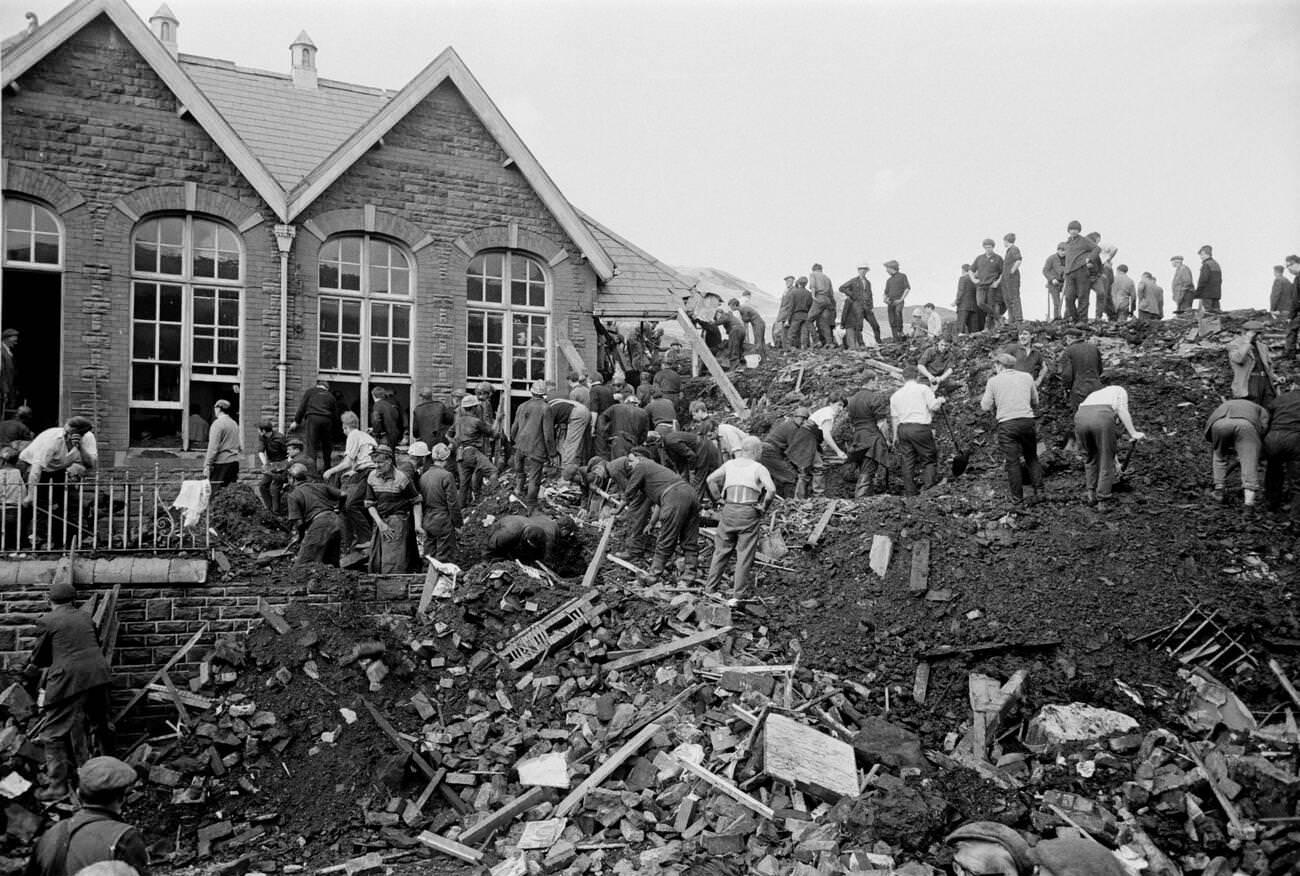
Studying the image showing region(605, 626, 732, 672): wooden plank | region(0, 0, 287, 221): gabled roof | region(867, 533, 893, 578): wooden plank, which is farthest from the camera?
region(0, 0, 287, 221): gabled roof

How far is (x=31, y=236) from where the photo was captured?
16938 mm

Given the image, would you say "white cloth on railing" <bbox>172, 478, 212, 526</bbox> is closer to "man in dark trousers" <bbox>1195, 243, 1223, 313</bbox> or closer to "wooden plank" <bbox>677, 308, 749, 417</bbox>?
"wooden plank" <bbox>677, 308, 749, 417</bbox>

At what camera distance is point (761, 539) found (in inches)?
590

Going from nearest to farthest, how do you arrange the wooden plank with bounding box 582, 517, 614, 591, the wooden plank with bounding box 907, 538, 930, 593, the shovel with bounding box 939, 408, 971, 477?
the wooden plank with bounding box 907, 538, 930, 593 < the wooden plank with bounding box 582, 517, 614, 591 < the shovel with bounding box 939, 408, 971, 477

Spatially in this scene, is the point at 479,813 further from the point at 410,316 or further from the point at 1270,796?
the point at 410,316

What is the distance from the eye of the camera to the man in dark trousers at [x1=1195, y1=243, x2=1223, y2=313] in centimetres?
2264

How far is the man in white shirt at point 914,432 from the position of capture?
15.4 meters

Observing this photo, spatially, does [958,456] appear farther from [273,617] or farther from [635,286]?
[273,617]

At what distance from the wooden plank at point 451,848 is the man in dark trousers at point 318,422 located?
820cm

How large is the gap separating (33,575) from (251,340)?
7.20 meters

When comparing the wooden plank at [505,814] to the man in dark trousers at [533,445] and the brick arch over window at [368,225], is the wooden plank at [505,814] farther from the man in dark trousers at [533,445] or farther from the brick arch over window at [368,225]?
the brick arch over window at [368,225]

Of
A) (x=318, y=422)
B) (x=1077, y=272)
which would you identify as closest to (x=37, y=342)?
(x=318, y=422)

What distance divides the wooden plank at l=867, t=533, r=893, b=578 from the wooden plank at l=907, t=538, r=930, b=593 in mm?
303

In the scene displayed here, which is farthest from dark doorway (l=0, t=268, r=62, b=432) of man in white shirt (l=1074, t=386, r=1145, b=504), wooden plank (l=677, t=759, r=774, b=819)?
man in white shirt (l=1074, t=386, r=1145, b=504)
